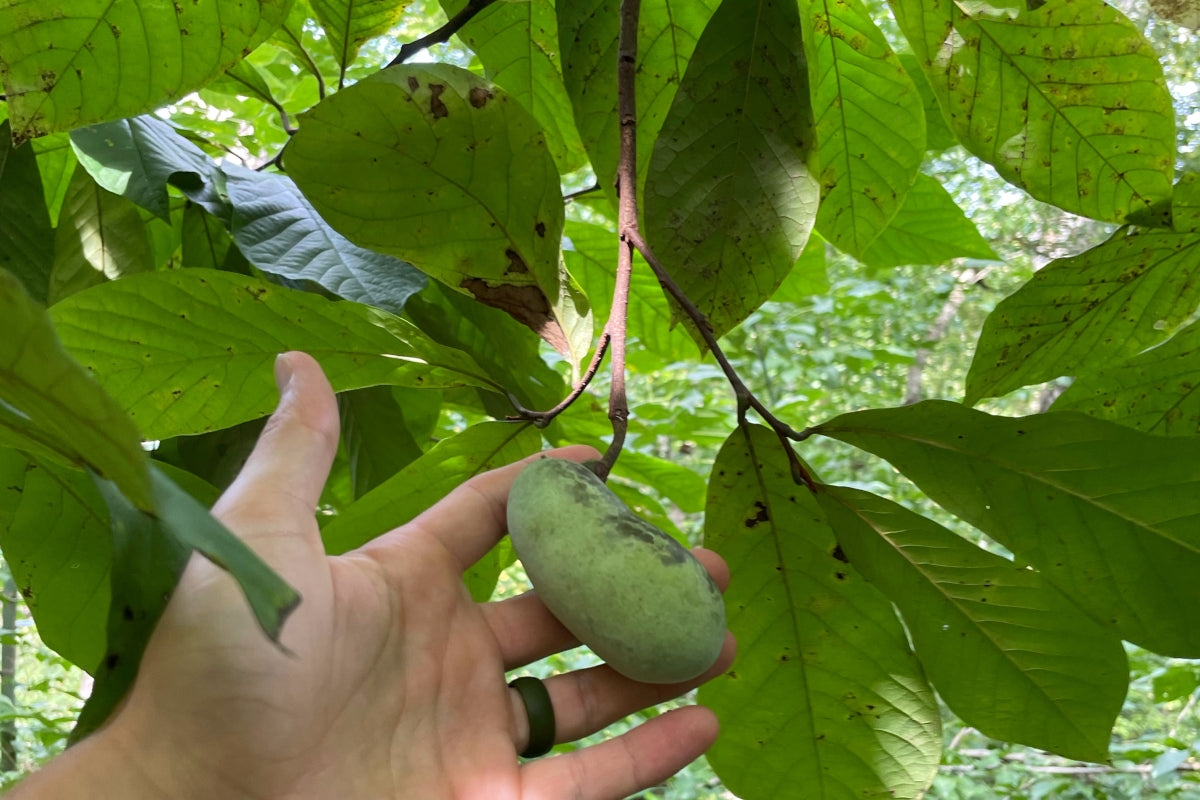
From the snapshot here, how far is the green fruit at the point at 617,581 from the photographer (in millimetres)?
625

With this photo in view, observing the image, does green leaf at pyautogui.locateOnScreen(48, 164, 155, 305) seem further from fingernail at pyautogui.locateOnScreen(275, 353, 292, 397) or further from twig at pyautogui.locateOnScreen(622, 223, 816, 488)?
twig at pyautogui.locateOnScreen(622, 223, 816, 488)

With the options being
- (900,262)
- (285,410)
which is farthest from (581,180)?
(285,410)

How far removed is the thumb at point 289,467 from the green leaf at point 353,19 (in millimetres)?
641

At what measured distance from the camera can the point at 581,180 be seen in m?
5.11

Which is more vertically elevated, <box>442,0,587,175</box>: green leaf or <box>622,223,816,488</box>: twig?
<box>442,0,587,175</box>: green leaf

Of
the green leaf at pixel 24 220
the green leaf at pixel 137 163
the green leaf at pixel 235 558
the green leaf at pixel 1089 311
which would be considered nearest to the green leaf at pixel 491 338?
the green leaf at pixel 137 163

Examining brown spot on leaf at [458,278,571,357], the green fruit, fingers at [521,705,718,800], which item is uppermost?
brown spot on leaf at [458,278,571,357]

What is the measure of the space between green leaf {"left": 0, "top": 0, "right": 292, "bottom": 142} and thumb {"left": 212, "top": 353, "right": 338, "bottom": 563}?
0.26 m

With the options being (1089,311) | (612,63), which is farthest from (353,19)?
(1089,311)

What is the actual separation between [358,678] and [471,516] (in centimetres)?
17

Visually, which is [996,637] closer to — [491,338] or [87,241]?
[491,338]

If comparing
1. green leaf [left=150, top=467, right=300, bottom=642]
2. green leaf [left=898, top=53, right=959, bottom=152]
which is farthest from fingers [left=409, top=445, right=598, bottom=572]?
green leaf [left=898, top=53, right=959, bottom=152]

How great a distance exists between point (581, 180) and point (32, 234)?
4.26 m

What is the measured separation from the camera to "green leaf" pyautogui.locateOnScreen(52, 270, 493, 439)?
30.8 inches
